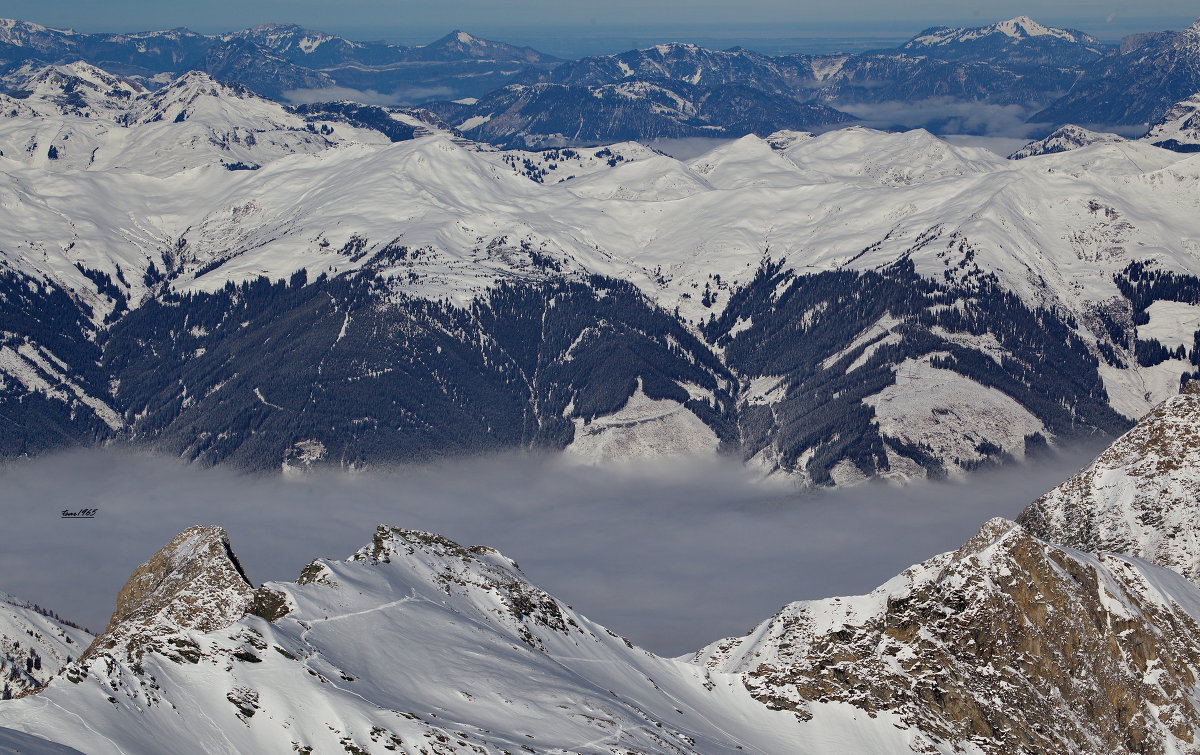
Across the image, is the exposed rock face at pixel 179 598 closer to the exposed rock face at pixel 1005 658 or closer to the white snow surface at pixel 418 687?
the white snow surface at pixel 418 687

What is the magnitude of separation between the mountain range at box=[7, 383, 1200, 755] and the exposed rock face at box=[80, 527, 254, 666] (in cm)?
32

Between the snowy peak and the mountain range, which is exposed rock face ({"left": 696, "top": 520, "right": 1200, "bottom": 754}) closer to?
the mountain range

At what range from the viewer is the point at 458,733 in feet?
404

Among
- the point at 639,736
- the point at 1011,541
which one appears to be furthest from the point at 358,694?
the point at 1011,541

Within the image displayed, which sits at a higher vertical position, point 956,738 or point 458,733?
point 458,733

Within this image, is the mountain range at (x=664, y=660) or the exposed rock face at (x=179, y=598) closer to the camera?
the exposed rock face at (x=179, y=598)

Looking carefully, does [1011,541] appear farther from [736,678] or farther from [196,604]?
[196,604]

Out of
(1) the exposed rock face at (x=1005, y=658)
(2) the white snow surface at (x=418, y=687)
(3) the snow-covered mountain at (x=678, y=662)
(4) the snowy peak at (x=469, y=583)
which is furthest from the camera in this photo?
(4) the snowy peak at (x=469, y=583)

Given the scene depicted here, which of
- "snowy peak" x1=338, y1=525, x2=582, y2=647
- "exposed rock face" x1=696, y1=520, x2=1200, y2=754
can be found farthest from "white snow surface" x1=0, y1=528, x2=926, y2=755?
"exposed rock face" x1=696, y1=520, x2=1200, y2=754

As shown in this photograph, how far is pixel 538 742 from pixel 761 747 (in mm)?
33971

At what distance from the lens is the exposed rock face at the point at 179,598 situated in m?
122

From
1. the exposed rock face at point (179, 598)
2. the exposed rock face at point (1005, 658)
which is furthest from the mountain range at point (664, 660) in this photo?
the exposed rock face at point (179, 598)

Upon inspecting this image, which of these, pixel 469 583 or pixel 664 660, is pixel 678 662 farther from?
pixel 469 583

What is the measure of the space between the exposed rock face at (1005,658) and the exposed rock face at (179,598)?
59791mm
